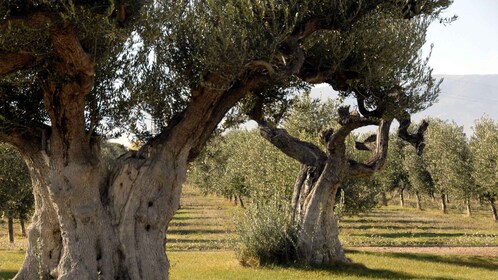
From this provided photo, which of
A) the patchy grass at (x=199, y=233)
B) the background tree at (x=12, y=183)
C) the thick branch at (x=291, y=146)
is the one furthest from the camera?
the patchy grass at (x=199, y=233)

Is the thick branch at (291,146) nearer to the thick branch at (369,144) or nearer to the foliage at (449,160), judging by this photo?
the thick branch at (369,144)

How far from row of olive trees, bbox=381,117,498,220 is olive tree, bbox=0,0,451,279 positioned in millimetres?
39751

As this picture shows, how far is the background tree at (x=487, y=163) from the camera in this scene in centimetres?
4834

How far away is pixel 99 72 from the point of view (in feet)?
43.3

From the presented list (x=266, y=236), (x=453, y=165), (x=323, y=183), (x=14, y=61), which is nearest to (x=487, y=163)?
(x=453, y=165)

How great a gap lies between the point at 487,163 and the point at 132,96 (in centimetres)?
4470

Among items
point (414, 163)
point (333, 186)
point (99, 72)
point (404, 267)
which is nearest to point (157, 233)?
point (99, 72)

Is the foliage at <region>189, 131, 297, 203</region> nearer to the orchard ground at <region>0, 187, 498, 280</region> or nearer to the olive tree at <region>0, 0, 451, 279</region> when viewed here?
the orchard ground at <region>0, 187, 498, 280</region>

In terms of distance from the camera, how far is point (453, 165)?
56.0 meters

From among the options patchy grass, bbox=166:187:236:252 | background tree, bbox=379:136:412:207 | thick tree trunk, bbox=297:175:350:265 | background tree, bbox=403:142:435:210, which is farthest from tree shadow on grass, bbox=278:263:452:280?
background tree, bbox=379:136:412:207

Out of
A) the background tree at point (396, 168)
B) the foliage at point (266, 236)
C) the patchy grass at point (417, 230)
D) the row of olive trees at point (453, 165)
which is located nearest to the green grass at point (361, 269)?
the foliage at point (266, 236)

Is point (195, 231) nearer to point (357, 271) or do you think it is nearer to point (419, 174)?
point (357, 271)

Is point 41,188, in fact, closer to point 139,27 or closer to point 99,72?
point 99,72

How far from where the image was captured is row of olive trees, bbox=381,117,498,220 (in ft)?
165
